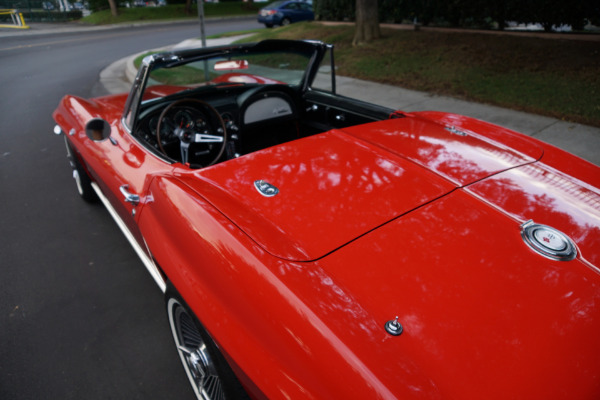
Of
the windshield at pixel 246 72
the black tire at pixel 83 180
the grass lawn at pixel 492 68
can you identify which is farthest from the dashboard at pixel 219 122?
the grass lawn at pixel 492 68

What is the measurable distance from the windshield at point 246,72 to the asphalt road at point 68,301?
136 centimetres

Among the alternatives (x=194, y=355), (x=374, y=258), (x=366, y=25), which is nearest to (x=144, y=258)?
(x=194, y=355)

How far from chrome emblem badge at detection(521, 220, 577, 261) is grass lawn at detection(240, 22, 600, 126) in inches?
185

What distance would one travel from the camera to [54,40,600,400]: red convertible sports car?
1.16 metres

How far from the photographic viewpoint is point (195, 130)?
2.82m

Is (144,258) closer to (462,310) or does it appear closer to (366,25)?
(462,310)

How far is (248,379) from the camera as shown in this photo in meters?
1.34

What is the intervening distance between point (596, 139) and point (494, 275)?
4477mm

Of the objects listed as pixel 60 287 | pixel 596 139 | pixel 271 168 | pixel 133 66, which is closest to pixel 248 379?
pixel 271 168

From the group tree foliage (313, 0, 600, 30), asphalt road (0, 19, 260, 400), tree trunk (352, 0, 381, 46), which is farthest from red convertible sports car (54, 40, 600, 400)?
tree trunk (352, 0, 381, 46)

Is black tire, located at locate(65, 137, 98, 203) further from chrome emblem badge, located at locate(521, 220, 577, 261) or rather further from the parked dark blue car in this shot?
the parked dark blue car

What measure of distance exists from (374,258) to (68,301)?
2.28m

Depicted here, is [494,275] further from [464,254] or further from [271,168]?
[271,168]

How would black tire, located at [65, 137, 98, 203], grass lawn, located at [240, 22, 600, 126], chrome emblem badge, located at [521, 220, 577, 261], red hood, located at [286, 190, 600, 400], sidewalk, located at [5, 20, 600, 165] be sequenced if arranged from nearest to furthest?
red hood, located at [286, 190, 600, 400] → chrome emblem badge, located at [521, 220, 577, 261] → black tire, located at [65, 137, 98, 203] → sidewalk, located at [5, 20, 600, 165] → grass lawn, located at [240, 22, 600, 126]
